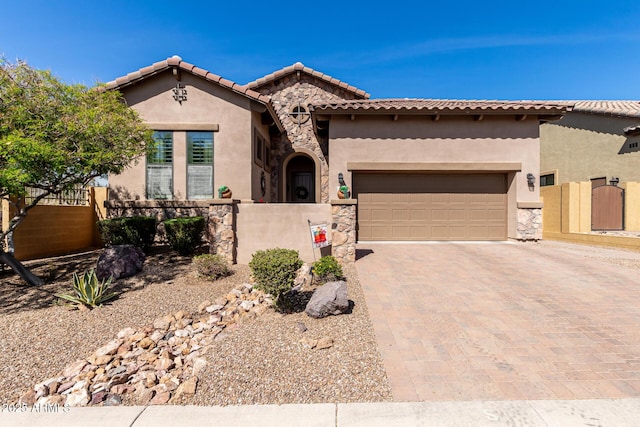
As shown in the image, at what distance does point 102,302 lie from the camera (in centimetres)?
558

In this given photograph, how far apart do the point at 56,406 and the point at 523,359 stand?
18.0ft

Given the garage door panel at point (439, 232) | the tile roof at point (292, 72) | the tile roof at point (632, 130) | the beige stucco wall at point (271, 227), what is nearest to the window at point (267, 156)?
the tile roof at point (292, 72)

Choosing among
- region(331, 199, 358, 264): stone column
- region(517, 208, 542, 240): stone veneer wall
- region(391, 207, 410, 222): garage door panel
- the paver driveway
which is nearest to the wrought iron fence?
region(331, 199, 358, 264): stone column

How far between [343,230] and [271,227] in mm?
2130

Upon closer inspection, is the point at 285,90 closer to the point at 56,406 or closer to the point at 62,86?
the point at 62,86

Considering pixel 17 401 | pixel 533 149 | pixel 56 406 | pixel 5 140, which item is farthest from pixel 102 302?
pixel 533 149

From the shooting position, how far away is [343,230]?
7984 mm

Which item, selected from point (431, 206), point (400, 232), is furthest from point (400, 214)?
point (431, 206)

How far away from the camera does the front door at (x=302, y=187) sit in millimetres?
15070

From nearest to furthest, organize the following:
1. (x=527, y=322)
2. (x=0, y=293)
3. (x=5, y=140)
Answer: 1. (x=527, y=322)
2. (x=5, y=140)
3. (x=0, y=293)

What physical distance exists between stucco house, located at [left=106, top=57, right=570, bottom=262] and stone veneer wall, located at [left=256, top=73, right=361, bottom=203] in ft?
6.48

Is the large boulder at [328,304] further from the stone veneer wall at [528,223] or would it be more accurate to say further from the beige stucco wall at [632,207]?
the beige stucco wall at [632,207]

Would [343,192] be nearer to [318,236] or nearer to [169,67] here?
[318,236]

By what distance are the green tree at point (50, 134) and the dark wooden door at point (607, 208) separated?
17.8 meters
